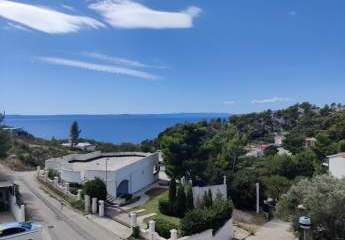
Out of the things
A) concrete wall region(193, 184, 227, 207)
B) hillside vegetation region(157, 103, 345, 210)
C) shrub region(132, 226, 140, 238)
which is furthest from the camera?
hillside vegetation region(157, 103, 345, 210)

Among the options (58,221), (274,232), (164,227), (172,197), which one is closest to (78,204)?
(58,221)

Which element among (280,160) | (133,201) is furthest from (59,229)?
(280,160)

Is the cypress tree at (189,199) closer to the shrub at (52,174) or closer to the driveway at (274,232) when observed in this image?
the driveway at (274,232)

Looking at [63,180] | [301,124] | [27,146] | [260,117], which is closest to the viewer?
[63,180]

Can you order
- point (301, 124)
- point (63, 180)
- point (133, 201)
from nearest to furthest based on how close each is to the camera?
point (133, 201), point (63, 180), point (301, 124)

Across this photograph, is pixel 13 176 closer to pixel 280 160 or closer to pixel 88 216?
pixel 88 216

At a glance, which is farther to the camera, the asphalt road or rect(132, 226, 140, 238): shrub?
rect(132, 226, 140, 238): shrub

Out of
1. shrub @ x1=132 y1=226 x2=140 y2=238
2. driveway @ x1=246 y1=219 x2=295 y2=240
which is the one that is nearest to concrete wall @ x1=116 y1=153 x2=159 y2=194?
shrub @ x1=132 y1=226 x2=140 y2=238

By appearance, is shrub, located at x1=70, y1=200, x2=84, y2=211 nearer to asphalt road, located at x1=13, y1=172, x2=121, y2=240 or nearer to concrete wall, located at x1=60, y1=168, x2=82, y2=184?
asphalt road, located at x1=13, y1=172, x2=121, y2=240
